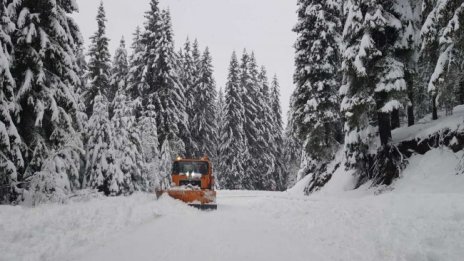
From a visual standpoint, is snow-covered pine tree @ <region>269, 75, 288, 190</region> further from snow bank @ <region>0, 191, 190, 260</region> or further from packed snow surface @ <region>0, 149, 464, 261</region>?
snow bank @ <region>0, 191, 190, 260</region>

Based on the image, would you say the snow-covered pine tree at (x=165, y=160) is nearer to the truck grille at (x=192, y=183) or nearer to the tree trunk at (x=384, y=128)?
the truck grille at (x=192, y=183)

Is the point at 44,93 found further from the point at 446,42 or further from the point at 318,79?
the point at 318,79

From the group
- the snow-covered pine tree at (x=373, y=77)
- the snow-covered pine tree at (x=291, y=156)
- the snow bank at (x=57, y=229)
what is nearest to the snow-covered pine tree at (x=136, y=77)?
the snow-covered pine tree at (x=373, y=77)

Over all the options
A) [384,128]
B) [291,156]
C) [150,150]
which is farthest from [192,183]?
[291,156]

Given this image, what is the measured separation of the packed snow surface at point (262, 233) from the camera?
6.99 metres

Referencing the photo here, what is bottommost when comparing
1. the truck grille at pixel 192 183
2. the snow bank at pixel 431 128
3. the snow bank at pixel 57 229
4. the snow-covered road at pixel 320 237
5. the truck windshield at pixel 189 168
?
the snow-covered road at pixel 320 237

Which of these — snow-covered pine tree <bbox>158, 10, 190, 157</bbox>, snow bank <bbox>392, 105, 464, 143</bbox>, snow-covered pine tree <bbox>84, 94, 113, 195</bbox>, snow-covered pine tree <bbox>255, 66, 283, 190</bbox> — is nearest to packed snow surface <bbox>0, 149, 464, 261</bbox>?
snow bank <bbox>392, 105, 464, 143</bbox>

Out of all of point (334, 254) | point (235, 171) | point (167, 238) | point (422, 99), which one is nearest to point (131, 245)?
point (167, 238)

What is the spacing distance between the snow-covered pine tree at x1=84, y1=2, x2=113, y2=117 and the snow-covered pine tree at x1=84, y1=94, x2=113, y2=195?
2984 mm

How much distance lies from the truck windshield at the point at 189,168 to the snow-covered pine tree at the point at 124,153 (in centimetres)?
570

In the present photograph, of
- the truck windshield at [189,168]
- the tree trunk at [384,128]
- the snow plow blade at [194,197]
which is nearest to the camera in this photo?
the tree trunk at [384,128]

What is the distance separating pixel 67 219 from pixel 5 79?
22.2 feet

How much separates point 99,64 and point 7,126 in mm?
14534

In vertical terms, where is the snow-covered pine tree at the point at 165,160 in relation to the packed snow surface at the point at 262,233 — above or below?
above
